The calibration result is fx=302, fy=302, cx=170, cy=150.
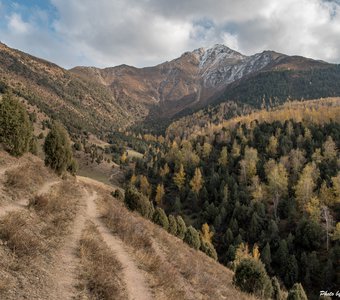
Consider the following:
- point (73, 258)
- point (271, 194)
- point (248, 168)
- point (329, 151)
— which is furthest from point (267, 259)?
point (73, 258)

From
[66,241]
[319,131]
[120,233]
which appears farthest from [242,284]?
[319,131]

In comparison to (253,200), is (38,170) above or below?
above

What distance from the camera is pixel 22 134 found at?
31734mm

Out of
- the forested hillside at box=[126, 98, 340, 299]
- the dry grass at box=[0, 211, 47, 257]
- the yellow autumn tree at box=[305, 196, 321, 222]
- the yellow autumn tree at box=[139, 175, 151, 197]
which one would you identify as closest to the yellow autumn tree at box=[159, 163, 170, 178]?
the forested hillside at box=[126, 98, 340, 299]

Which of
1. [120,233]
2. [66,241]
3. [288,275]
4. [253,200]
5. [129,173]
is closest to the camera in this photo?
[66,241]

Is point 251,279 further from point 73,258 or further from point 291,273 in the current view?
point 291,273

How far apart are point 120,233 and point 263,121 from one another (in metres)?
165

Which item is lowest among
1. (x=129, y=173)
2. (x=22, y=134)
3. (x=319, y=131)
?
(x=129, y=173)

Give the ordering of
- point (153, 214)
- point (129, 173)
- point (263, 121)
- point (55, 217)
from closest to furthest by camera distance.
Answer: point (55, 217), point (153, 214), point (129, 173), point (263, 121)

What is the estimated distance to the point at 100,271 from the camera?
12.7 meters

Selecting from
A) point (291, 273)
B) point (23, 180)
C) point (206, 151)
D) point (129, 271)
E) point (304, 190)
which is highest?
point (206, 151)

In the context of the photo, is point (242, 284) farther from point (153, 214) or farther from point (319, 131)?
point (319, 131)

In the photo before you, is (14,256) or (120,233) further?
(120,233)

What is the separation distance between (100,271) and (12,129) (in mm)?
23212
